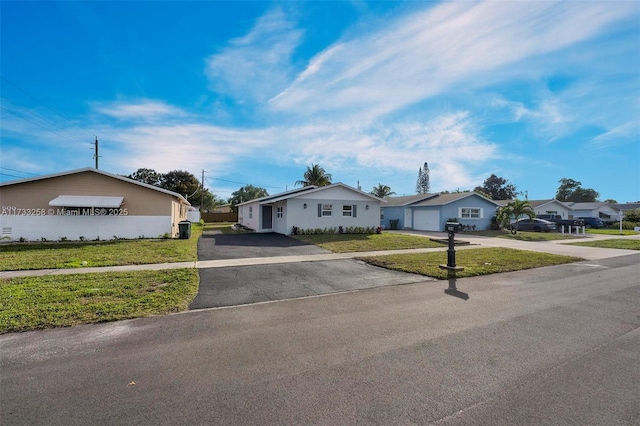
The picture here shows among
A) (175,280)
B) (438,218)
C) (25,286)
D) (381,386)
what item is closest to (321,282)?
(175,280)

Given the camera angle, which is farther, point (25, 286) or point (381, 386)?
point (25, 286)

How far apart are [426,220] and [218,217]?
29.2 meters

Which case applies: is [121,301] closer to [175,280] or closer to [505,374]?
[175,280]

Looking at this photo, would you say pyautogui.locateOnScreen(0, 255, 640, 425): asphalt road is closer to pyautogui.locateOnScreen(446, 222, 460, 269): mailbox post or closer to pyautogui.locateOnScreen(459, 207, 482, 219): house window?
pyautogui.locateOnScreen(446, 222, 460, 269): mailbox post

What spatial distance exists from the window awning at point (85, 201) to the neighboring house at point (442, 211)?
79.1 ft

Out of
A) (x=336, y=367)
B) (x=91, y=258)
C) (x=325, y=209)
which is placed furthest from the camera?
(x=325, y=209)

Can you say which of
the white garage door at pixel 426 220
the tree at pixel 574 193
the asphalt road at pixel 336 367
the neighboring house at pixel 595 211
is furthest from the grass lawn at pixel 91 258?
the tree at pixel 574 193

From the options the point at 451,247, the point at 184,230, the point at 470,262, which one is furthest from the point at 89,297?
the point at 184,230

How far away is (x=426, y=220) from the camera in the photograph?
98.4 feet

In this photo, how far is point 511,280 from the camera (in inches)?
335

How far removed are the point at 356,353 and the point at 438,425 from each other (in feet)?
4.71

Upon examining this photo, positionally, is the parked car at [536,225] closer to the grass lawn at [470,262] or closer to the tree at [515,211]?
the tree at [515,211]

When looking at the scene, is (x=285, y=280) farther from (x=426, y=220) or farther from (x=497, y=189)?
(x=497, y=189)

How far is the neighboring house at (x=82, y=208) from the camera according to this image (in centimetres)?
1636
